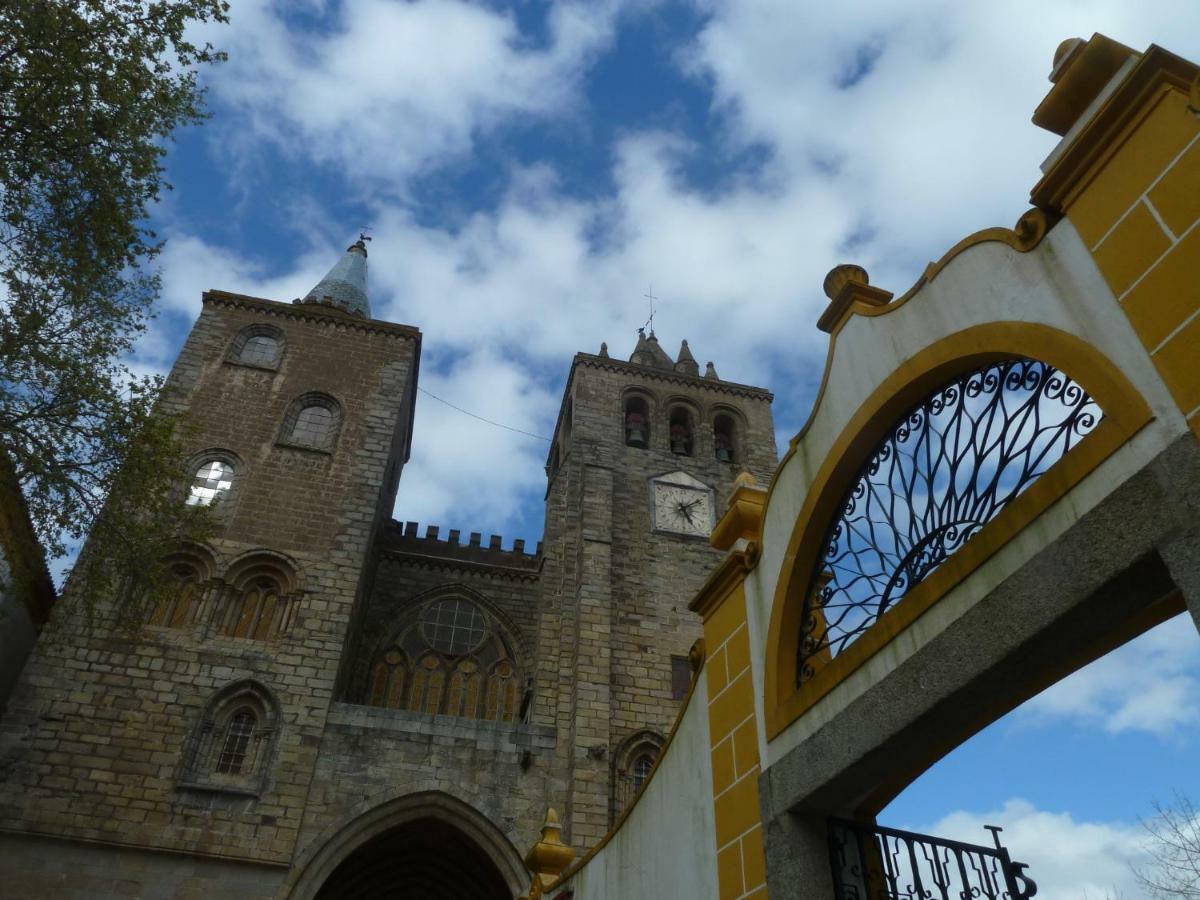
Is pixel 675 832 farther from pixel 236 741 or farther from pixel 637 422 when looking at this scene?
pixel 637 422

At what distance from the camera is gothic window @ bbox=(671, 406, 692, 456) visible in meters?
22.5

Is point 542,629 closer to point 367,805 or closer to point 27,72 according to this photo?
point 367,805

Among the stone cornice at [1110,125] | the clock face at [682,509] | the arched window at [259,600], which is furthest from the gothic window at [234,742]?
the stone cornice at [1110,125]

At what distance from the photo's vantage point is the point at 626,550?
1862cm

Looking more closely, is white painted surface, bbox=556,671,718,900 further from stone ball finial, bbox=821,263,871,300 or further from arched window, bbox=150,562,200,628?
arched window, bbox=150,562,200,628

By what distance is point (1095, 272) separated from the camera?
3184 mm

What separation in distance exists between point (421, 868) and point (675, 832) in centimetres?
1195

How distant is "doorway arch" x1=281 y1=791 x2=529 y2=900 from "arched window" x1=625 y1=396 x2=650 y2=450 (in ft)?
32.6

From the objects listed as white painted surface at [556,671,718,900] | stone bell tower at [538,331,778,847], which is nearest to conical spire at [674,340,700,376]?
stone bell tower at [538,331,778,847]

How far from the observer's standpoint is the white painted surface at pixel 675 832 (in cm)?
525

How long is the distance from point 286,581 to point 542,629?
193 inches

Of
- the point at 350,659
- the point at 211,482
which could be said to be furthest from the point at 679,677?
the point at 211,482

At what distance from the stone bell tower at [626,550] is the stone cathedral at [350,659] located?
0.19 ft

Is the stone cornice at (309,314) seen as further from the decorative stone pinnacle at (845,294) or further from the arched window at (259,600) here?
the decorative stone pinnacle at (845,294)
